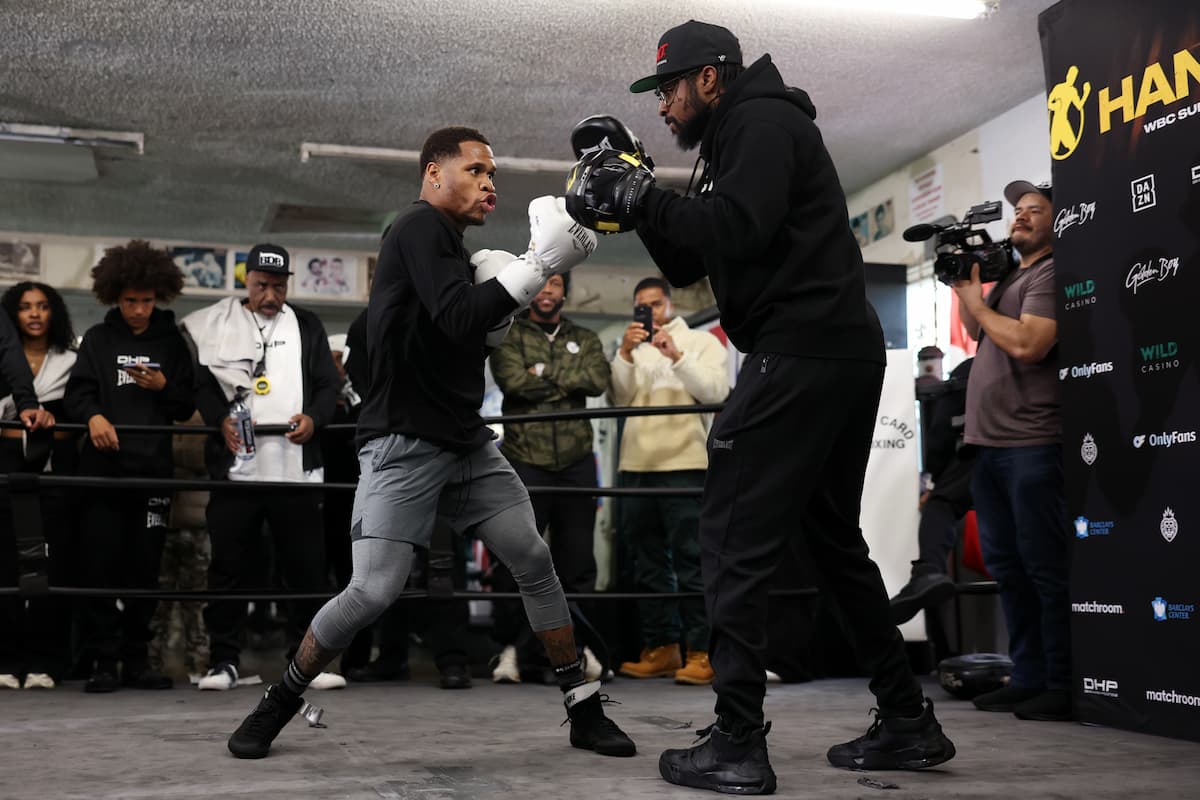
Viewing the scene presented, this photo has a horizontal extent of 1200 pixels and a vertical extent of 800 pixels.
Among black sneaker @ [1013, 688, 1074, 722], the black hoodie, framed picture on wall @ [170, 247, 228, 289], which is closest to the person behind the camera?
the black hoodie

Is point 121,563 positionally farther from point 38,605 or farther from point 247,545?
point 247,545

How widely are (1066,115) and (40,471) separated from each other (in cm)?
376

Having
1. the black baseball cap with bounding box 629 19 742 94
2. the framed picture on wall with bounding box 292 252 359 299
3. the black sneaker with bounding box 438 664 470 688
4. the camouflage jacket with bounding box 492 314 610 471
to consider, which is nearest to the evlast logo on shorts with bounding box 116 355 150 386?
the camouflage jacket with bounding box 492 314 610 471

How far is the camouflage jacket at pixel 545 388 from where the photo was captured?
4.39 m

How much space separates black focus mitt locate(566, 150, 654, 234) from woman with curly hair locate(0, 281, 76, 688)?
2.56 metres

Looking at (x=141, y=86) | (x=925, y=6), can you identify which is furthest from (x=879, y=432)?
(x=141, y=86)

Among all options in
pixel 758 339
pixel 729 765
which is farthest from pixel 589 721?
pixel 758 339

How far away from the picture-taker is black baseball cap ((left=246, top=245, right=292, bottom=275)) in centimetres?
419

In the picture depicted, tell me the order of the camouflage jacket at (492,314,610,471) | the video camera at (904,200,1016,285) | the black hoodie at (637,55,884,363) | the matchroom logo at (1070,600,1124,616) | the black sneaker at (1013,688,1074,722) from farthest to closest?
the camouflage jacket at (492,314,610,471) < the video camera at (904,200,1016,285) < the black sneaker at (1013,688,1074,722) < the matchroom logo at (1070,600,1124,616) < the black hoodie at (637,55,884,363)

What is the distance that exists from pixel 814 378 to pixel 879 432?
97.2 inches

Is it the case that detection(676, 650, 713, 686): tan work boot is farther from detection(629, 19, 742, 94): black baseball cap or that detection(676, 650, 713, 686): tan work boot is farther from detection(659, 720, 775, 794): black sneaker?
detection(629, 19, 742, 94): black baseball cap

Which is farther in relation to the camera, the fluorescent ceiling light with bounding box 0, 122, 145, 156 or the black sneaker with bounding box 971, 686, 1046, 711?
the fluorescent ceiling light with bounding box 0, 122, 145, 156

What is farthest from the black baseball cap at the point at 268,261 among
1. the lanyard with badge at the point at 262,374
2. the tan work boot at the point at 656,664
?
the tan work boot at the point at 656,664

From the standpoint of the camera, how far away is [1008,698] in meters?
3.32
